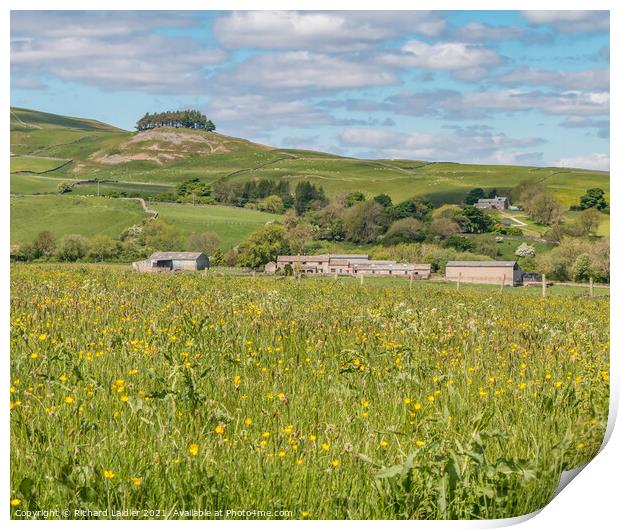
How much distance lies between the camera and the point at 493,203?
6.53m

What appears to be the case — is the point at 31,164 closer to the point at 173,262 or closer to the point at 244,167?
the point at 173,262

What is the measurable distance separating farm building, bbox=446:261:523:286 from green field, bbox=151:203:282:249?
4.37ft

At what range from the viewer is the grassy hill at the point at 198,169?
567cm

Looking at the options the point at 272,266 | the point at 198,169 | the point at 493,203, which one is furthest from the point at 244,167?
the point at 493,203

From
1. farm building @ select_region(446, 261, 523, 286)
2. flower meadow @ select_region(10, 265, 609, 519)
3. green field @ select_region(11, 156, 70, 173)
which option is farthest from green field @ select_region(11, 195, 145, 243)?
farm building @ select_region(446, 261, 523, 286)

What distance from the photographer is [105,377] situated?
5.82 metres

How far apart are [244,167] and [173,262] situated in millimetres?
1047

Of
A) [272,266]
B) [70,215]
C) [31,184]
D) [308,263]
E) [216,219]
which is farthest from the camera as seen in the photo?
[308,263]

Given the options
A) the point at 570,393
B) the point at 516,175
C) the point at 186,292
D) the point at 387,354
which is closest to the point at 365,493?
the point at 570,393

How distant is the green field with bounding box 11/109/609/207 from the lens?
596cm

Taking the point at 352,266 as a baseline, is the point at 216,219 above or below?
above

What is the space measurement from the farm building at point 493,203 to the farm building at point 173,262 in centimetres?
205

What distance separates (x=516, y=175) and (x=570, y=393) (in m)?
1.64

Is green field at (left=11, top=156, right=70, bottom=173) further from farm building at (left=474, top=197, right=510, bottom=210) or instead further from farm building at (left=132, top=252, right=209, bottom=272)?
farm building at (left=474, top=197, right=510, bottom=210)
